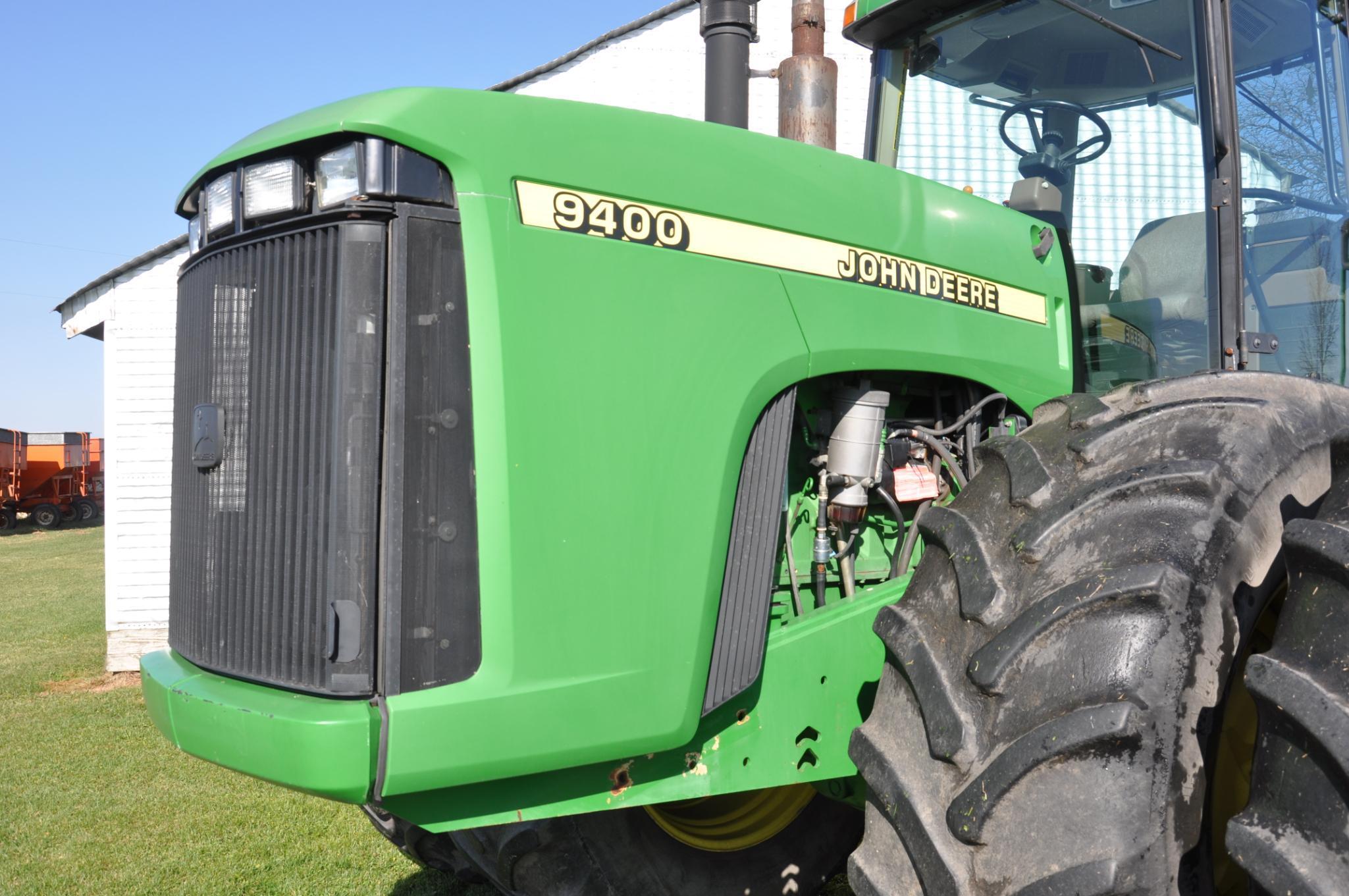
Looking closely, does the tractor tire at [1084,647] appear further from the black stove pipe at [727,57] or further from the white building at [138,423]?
the white building at [138,423]

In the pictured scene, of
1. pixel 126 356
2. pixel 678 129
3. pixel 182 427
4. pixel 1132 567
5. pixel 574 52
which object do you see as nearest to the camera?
pixel 1132 567

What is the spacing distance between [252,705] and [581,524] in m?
0.66

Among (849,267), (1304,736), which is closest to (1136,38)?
(849,267)

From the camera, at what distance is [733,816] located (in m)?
2.97

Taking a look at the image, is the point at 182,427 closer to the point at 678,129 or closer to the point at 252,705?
the point at 252,705

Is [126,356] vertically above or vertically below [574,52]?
below

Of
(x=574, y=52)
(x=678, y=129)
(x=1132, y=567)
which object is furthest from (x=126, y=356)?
(x=1132, y=567)

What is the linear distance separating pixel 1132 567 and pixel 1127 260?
1.46 m

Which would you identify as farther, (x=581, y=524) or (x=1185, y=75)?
(x=1185, y=75)

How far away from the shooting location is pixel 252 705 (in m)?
2.03

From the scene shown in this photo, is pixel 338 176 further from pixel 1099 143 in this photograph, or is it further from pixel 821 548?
pixel 1099 143

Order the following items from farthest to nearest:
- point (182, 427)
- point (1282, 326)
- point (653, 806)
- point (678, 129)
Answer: point (1282, 326) < point (653, 806) < point (182, 427) < point (678, 129)

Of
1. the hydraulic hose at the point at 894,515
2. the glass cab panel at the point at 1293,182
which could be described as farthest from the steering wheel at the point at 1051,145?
the hydraulic hose at the point at 894,515

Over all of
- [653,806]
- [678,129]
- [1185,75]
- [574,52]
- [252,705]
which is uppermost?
[574,52]
